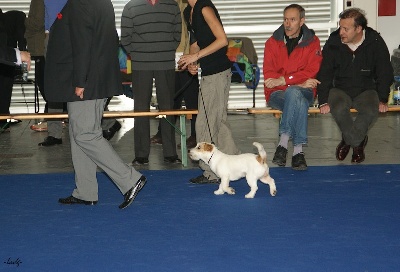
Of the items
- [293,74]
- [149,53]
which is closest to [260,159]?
[293,74]

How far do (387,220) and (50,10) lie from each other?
2.68 metres

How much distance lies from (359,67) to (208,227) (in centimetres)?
305

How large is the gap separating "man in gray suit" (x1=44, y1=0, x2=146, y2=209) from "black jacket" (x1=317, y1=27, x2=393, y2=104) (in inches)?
102

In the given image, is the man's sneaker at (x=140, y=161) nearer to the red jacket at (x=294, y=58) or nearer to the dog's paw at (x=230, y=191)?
the red jacket at (x=294, y=58)

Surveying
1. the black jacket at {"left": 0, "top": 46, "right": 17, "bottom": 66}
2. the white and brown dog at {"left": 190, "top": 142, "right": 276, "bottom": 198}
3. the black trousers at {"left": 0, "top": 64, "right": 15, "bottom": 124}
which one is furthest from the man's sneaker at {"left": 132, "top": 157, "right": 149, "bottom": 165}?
the black trousers at {"left": 0, "top": 64, "right": 15, "bottom": 124}

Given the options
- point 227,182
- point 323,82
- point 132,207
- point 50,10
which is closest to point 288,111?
point 323,82

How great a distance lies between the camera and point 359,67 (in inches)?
300

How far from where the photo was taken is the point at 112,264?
4453 mm

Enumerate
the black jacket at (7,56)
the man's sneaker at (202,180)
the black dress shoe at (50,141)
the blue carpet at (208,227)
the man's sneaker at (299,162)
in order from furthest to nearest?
the black dress shoe at (50,141) → the man's sneaker at (299,162) → the man's sneaker at (202,180) → the black jacket at (7,56) → the blue carpet at (208,227)

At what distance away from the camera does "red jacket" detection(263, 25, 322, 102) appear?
7.46 metres

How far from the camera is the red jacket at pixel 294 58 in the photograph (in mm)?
7461

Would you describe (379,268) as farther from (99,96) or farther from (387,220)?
(99,96)

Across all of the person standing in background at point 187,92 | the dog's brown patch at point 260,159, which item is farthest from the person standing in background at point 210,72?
the person standing in background at point 187,92

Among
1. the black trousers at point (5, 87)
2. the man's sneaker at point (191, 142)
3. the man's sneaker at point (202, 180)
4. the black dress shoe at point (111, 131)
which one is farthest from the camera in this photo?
the black trousers at point (5, 87)
